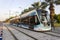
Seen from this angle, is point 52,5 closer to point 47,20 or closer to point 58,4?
point 58,4

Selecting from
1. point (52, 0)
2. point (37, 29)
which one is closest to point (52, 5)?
point (52, 0)

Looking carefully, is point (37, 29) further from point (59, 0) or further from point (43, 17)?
point (59, 0)

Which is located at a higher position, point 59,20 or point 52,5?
point 52,5

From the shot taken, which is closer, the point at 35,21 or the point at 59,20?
the point at 35,21

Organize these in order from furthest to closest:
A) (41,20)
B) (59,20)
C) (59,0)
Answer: (59,20) → (59,0) → (41,20)

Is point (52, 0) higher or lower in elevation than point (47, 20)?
higher

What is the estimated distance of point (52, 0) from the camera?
49875 mm

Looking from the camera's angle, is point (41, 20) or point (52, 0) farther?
point (52, 0)

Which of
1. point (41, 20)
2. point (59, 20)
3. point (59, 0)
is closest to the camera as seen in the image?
point (41, 20)

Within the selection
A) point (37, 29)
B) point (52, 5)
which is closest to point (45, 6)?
point (52, 5)

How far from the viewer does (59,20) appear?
72750mm

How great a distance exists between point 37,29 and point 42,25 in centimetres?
139

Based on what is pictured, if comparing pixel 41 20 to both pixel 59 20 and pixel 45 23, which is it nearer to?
pixel 45 23

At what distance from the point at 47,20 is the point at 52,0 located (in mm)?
23663
